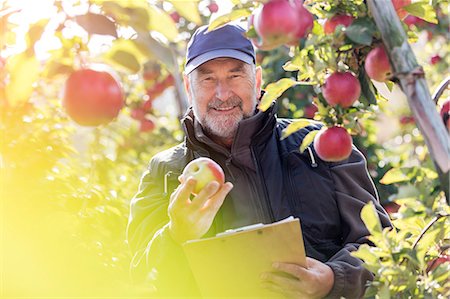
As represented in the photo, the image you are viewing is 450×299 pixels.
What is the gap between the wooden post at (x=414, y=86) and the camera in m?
1.24

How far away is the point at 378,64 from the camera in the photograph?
4.51 feet

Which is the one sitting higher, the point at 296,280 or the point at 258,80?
the point at 258,80

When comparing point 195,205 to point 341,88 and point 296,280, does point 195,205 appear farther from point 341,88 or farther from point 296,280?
point 341,88

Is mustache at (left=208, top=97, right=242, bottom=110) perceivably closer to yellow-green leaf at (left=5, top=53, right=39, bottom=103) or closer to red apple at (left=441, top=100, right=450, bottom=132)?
red apple at (left=441, top=100, right=450, bottom=132)

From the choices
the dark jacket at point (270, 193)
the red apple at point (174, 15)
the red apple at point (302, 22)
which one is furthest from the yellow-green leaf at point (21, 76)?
the red apple at point (174, 15)

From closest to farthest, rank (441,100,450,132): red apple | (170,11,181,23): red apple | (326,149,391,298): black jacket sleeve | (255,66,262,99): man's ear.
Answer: (441,100,450,132): red apple → (326,149,391,298): black jacket sleeve → (255,66,262,99): man's ear → (170,11,181,23): red apple

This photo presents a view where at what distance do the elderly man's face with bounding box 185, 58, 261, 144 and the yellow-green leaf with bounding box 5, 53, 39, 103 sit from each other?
4.50ft

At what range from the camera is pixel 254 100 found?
2590mm

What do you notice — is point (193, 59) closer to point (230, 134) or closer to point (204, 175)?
point (230, 134)

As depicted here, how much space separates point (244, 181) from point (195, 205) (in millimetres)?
541

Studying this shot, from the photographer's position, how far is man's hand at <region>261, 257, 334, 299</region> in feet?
6.33

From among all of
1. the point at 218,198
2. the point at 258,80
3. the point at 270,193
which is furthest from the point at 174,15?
the point at 218,198

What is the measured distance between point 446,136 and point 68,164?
1845 millimetres

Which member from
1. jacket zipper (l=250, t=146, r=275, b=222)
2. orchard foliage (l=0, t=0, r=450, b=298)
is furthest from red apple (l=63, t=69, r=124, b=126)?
jacket zipper (l=250, t=146, r=275, b=222)
